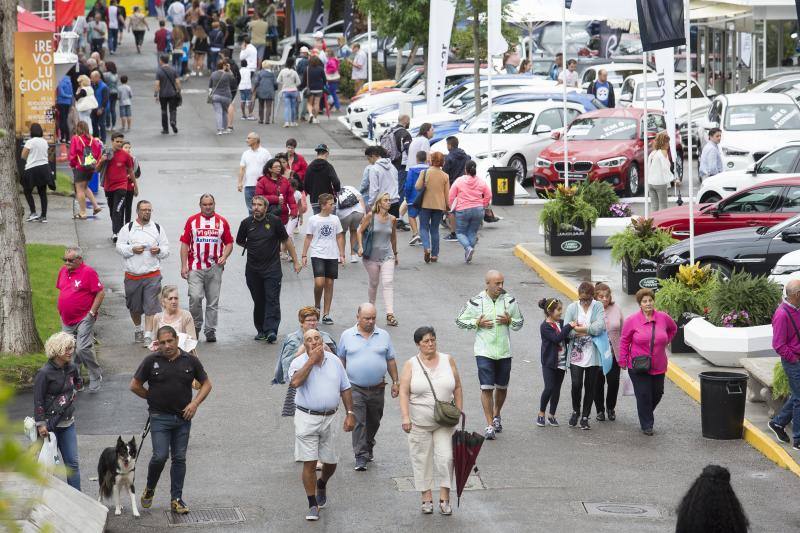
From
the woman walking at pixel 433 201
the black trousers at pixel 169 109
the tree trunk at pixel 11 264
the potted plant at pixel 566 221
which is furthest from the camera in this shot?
the black trousers at pixel 169 109

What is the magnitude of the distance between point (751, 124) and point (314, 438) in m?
20.3

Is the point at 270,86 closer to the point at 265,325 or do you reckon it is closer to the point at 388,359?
the point at 265,325

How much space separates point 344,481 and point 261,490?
75cm

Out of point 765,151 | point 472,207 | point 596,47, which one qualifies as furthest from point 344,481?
point 596,47

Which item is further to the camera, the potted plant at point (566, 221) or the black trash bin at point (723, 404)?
the potted plant at point (566, 221)

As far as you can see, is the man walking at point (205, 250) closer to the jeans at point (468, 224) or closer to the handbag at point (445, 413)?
the jeans at point (468, 224)

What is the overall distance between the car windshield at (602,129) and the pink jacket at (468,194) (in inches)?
298

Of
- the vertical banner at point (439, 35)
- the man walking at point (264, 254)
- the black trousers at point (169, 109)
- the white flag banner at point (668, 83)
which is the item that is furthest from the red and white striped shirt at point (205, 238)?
the black trousers at point (169, 109)

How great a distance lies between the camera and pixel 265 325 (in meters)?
16.8

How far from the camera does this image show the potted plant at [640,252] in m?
18.7

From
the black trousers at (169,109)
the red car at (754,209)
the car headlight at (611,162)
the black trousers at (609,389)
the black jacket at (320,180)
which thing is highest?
the black trousers at (169,109)

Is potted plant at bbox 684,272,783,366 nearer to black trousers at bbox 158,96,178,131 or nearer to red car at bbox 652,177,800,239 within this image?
red car at bbox 652,177,800,239

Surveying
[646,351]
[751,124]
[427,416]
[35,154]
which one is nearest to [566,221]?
[751,124]

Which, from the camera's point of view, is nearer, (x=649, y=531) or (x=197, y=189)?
(x=649, y=531)
